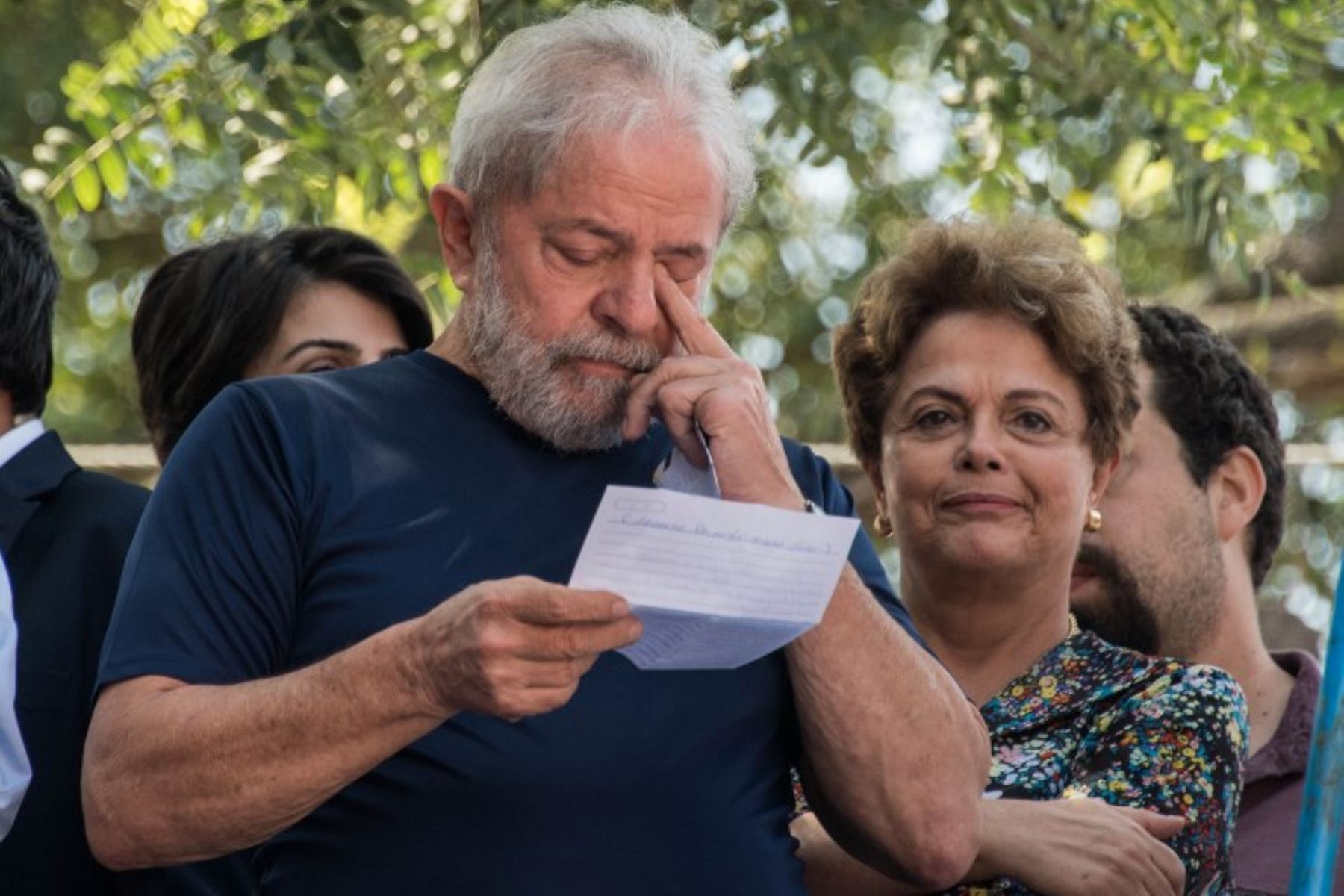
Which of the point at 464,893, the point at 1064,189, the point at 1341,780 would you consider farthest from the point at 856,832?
the point at 1064,189

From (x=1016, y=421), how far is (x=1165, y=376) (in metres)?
0.73

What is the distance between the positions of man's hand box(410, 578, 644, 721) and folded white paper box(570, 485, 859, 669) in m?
0.03

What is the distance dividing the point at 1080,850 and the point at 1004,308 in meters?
1.00

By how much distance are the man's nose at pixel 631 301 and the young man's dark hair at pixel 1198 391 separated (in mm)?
1665

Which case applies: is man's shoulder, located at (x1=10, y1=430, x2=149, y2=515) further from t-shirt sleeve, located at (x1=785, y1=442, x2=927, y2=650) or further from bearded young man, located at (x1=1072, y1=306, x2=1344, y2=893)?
bearded young man, located at (x1=1072, y1=306, x2=1344, y2=893)

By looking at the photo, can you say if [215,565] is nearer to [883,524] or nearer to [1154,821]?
[1154,821]

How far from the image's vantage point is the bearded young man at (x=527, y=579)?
259cm

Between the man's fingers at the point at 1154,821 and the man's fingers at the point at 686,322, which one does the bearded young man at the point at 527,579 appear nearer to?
the man's fingers at the point at 686,322

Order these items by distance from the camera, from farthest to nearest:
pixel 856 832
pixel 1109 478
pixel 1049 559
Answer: pixel 1109 478 < pixel 1049 559 < pixel 856 832

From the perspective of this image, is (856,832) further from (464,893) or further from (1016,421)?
(1016,421)

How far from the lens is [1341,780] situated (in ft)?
7.77

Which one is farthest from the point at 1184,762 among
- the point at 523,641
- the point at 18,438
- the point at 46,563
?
the point at 18,438

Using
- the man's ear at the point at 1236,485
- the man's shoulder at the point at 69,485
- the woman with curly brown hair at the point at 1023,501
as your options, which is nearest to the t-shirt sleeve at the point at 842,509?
the woman with curly brown hair at the point at 1023,501

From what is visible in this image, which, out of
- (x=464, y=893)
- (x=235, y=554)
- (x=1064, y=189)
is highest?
(x=235, y=554)
